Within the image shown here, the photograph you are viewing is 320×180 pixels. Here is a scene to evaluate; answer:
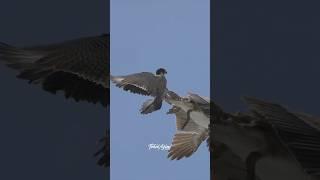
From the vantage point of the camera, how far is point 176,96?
1.73m

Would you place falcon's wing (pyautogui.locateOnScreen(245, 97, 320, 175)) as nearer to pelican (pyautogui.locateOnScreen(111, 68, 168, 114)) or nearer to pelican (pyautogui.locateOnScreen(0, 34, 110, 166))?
pelican (pyautogui.locateOnScreen(111, 68, 168, 114))

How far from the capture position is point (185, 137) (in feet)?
5.89

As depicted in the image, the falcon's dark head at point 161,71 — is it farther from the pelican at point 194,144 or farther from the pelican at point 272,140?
the pelican at point 272,140

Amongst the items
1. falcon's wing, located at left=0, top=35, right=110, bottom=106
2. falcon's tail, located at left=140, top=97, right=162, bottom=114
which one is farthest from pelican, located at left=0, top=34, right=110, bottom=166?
falcon's tail, located at left=140, top=97, right=162, bottom=114

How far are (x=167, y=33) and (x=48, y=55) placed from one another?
29cm

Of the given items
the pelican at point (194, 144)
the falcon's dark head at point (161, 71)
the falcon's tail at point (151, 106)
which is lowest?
the pelican at point (194, 144)

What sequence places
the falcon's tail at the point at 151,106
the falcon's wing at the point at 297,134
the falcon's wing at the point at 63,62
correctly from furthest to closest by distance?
the falcon's tail at the point at 151,106
the falcon's wing at the point at 63,62
the falcon's wing at the point at 297,134

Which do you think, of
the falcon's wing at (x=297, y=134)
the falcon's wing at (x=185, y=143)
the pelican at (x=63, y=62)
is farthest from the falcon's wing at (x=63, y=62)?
the falcon's wing at (x=297, y=134)

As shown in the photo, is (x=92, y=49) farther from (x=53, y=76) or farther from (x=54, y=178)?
(x=54, y=178)

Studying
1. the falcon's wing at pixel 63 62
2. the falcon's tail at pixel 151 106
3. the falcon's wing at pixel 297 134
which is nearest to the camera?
the falcon's wing at pixel 297 134

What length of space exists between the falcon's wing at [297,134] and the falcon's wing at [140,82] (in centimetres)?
25

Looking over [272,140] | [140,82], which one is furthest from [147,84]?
[272,140]

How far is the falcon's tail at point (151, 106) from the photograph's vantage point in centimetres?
177

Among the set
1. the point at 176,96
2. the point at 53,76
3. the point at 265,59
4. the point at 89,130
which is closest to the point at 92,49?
the point at 53,76
